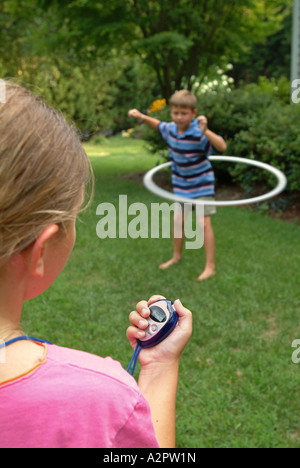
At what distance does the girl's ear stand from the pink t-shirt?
0.46 ft

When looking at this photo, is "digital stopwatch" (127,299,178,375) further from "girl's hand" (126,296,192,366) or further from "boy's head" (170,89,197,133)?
"boy's head" (170,89,197,133)

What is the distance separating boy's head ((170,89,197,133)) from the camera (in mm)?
4480

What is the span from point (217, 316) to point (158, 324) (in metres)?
2.71

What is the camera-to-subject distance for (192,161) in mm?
4730

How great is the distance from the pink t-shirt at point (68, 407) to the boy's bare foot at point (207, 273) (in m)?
3.87

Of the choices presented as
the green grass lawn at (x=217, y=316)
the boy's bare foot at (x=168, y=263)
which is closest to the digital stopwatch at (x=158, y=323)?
the green grass lawn at (x=217, y=316)

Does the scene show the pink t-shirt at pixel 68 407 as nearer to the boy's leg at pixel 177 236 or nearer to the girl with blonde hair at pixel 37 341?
the girl with blonde hair at pixel 37 341

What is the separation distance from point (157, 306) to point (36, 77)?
633 inches

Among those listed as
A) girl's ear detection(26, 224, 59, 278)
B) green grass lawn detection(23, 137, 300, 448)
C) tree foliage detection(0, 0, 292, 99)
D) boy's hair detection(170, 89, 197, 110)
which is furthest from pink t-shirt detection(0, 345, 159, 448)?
tree foliage detection(0, 0, 292, 99)

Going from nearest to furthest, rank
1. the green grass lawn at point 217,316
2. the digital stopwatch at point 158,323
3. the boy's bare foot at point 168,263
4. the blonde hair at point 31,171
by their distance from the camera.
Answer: the blonde hair at point 31,171 → the digital stopwatch at point 158,323 → the green grass lawn at point 217,316 → the boy's bare foot at point 168,263

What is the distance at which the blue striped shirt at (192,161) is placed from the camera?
183 inches

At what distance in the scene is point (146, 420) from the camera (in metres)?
0.83
